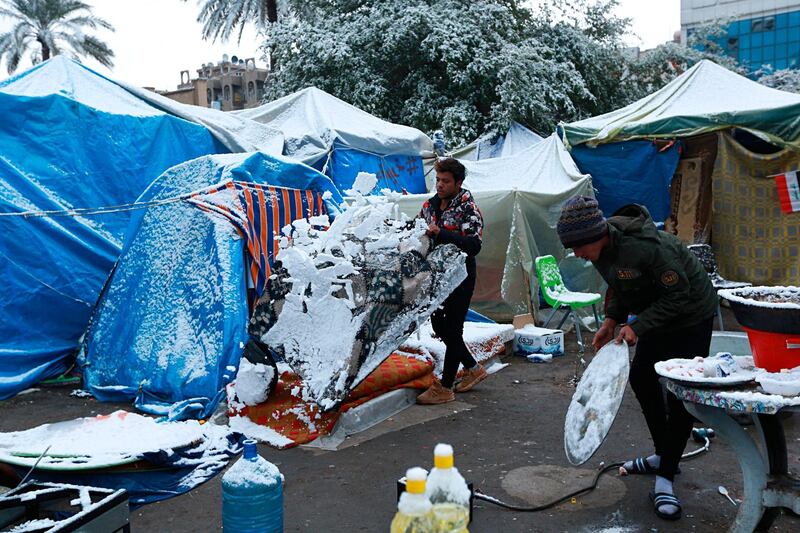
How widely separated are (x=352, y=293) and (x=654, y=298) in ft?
6.59

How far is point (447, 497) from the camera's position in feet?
5.56

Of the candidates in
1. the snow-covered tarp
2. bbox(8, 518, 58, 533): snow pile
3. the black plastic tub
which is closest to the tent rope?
bbox(8, 518, 58, 533): snow pile

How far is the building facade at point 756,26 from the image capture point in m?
33.2

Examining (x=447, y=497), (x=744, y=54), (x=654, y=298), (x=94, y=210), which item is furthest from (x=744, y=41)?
(x=447, y=497)

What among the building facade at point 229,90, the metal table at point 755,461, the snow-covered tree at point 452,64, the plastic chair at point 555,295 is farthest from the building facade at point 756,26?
the metal table at point 755,461

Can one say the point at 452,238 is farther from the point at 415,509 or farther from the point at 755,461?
the point at 415,509

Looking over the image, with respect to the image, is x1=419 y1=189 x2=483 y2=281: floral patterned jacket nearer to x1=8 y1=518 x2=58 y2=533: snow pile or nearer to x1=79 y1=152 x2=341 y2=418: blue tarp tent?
x1=79 y1=152 x2=341 y2=418: blue tarp tent

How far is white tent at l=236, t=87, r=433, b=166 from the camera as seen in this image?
10500mm

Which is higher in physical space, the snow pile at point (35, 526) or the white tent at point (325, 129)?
the white tent at point (325, 129)

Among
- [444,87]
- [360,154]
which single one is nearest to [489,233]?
[360,154]

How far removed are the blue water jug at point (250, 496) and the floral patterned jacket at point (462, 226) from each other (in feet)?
8.04

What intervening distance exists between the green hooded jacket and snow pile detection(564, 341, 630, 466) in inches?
8.0

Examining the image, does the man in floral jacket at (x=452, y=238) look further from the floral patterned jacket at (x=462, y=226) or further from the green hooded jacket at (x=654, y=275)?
the green hooded jacket at (x=654, y=275)

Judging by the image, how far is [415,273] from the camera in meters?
5.04
